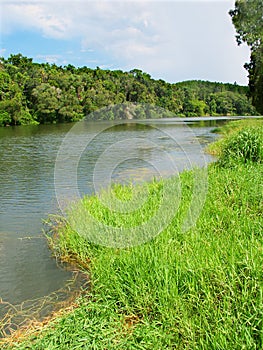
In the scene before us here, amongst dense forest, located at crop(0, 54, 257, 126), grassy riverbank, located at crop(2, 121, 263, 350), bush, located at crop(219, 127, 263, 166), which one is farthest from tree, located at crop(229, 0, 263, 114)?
grassy riverbank, located at crop(2, 121, 263, 350)

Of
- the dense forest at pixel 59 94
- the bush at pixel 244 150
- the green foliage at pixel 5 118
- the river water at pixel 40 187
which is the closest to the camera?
the river water at pixel 40 187

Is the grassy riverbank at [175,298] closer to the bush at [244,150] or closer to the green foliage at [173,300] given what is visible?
the green foliage at [173,300]

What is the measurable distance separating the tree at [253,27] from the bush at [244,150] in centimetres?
2270

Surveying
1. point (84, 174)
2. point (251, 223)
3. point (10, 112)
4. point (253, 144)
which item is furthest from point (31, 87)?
point (251, 223)

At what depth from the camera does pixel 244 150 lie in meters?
9.66

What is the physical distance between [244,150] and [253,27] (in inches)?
961

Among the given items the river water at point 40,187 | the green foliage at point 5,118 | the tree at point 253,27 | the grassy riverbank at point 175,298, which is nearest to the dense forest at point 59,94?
the green foliage at point 5,118

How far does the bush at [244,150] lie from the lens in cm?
942

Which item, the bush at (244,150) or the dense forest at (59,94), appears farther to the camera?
the dense forest at (59,94)

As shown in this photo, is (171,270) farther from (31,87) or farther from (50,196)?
(31,87)

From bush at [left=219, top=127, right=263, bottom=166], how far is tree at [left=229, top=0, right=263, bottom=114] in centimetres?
2270

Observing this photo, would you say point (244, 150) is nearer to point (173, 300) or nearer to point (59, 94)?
point (173, 300)

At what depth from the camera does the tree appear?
95.6 feet

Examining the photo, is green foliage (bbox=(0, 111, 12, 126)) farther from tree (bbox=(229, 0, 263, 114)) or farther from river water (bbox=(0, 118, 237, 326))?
tree (bbox=(229, 0, 263, 114))
